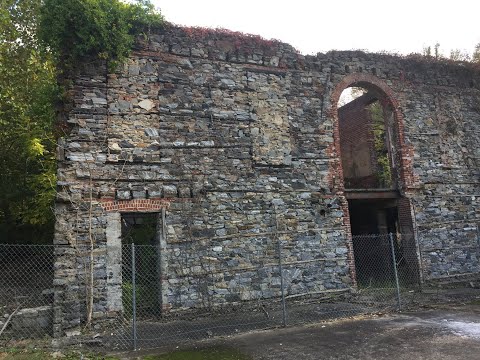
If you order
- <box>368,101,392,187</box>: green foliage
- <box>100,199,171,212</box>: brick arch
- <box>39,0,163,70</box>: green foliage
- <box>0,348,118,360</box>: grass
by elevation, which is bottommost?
<box>0,348,118,360</box>: grass

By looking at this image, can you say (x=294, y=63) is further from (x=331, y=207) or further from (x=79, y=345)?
(x=79, y=345)

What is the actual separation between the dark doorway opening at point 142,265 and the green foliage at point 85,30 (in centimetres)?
372

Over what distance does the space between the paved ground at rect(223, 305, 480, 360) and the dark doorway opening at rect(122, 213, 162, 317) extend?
8.63ft

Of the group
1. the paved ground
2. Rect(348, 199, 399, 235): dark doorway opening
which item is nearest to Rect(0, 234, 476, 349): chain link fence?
the paved ground

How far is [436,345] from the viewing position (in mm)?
5988

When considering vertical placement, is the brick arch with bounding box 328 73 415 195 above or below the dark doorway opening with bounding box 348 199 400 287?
above

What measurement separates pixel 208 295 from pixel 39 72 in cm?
1006

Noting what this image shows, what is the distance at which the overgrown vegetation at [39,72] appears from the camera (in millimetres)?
8844

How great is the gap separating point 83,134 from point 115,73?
64.2 inches

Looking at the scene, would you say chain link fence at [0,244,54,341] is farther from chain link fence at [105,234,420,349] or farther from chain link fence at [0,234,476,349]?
chain link fence at [105,234,420,349]

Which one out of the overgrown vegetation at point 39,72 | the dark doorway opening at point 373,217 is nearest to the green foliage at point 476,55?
the dark doorway opening at point 373,217

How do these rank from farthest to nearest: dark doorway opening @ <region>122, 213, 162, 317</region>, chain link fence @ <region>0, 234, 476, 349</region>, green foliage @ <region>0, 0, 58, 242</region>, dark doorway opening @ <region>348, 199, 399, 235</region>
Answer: dark doorway opening @ <region>348, 199, 399, 235</region> < green foliage @ <region>0, 0, 58, 242</region> < dark doorway opening @ <region>122, 213, 162, 317</region> < chain link fence @ <region>0, 234, 476, 349</region>

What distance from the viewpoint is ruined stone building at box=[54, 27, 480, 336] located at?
8.55 meters

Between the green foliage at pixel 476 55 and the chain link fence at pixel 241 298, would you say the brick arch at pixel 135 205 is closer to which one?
the chain link fence at pixel 241 298
